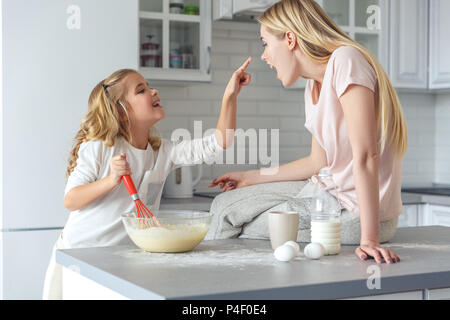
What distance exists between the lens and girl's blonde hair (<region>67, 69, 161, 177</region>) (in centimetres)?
213

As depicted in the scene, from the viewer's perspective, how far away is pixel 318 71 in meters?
1.69

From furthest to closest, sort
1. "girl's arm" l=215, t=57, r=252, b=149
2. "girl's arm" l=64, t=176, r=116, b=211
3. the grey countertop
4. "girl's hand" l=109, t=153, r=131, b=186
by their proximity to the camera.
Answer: "girl's arm" l=215, t=57, r=252, b=149 → "girl's arm" l=64, t=176, r=116, b=211 → "girl's hand" l=109, t=153, r=131, b=186 → the grey countertop

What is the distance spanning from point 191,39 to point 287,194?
1.52 meters

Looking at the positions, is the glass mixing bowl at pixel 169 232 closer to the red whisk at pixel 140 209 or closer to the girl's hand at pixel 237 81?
the red whisk at pixel 140 209

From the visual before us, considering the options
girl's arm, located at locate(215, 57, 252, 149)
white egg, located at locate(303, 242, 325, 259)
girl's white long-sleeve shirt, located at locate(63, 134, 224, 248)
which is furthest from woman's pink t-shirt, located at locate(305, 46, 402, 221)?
girl's white long-sleeve shirt, located at locate(63, 134, 224, 248)

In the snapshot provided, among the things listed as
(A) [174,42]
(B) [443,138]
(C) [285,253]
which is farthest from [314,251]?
(B) [443,138]

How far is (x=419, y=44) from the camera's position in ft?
11.8

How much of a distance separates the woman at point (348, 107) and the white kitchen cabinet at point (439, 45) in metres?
2.03

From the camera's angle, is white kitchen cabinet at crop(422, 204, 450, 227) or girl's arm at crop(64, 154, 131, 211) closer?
girl's arm at crop(64, 154, 131, 211)

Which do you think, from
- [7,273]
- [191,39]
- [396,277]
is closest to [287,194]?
[396,277]

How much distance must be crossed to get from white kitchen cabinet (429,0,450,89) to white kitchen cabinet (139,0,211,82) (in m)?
1.40

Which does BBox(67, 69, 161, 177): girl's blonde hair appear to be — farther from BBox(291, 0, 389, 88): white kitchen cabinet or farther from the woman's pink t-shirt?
BBox(291, 0, 389, 88): white kitchen cabinet

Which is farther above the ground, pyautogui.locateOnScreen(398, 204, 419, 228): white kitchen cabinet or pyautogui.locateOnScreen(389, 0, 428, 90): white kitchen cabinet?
pyautogui.locateOnScreen(389, 0, 428, 90): white kitchen cabinet

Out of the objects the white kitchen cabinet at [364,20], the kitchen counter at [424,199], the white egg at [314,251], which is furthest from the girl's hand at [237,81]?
the kitchen counter at [424,199]
